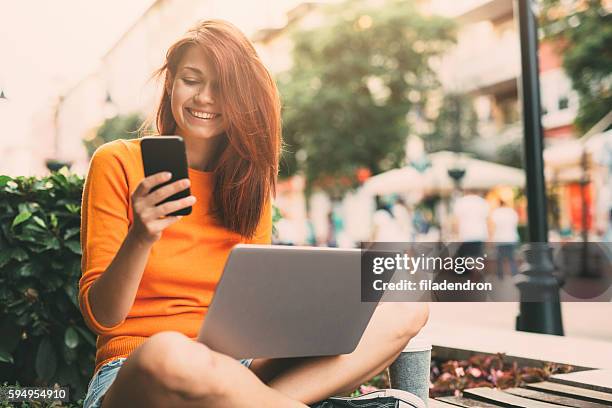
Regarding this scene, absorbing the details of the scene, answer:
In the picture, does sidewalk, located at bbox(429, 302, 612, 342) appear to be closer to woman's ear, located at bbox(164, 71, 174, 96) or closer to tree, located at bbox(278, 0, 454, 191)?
woman's ear, located at bbox(164, 71, 174, 96)

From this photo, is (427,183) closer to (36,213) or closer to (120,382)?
(36,213)

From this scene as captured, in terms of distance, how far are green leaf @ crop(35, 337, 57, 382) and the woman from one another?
1.40 meters

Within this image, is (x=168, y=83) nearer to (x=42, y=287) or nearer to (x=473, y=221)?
(x=42, y=287)

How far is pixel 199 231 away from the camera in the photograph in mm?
2324

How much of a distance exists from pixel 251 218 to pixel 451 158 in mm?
18371

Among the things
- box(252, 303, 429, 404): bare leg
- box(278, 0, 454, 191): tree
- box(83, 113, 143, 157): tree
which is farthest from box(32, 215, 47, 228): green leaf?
box(83, 113, 143, 157): tree

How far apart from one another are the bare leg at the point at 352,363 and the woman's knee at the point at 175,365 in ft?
1.44

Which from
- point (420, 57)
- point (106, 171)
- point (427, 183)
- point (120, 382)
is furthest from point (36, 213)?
point (420, 57)

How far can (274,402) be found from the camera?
1933 millimetres

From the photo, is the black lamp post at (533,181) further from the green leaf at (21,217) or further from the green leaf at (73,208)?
the green leaf at (21,217)

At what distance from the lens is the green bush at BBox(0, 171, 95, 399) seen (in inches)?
136

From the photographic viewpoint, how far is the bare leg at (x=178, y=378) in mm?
1726

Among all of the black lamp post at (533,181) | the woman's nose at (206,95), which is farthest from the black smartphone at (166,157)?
the black lamp post at (533,181)

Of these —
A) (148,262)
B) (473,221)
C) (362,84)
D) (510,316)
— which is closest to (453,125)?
(362,84)
